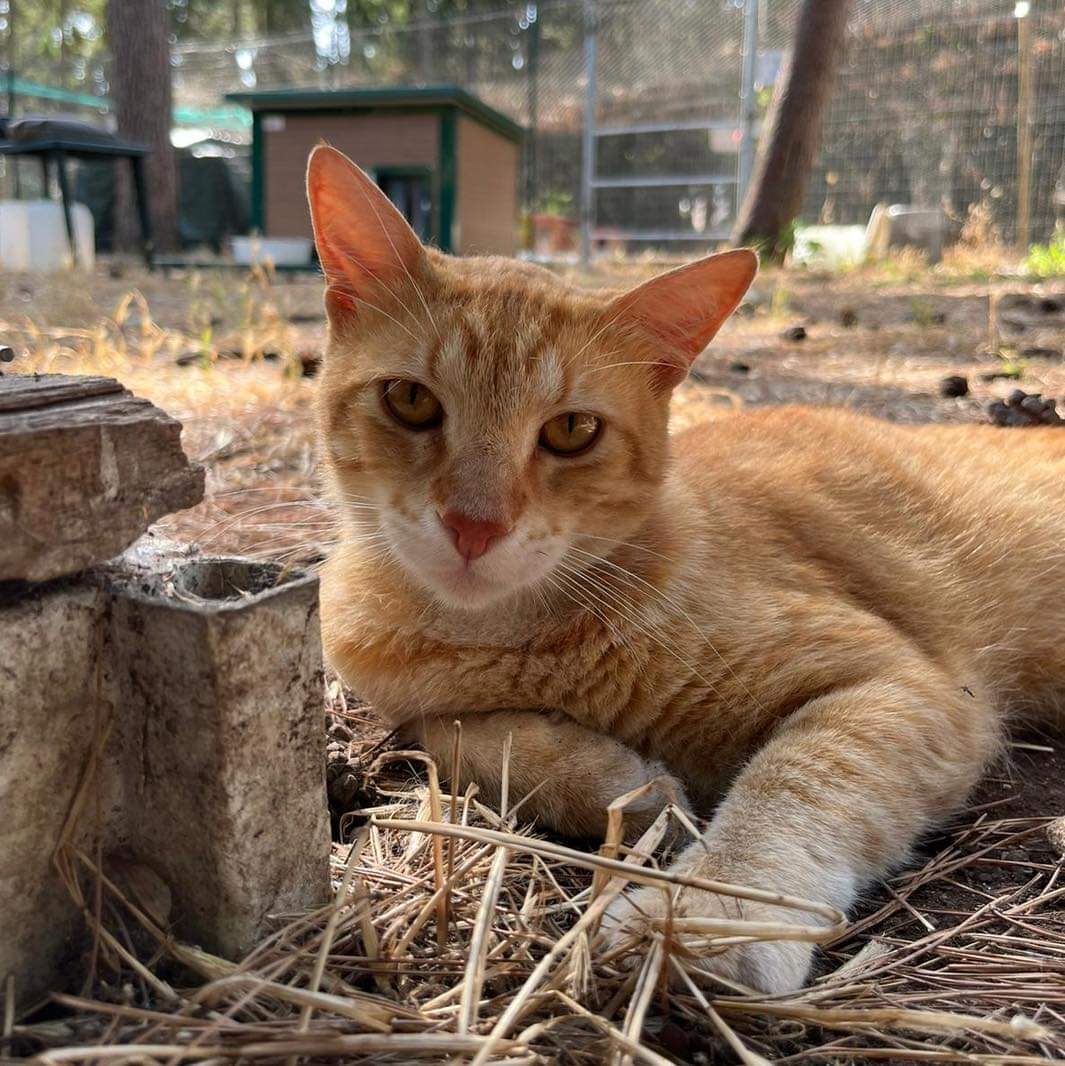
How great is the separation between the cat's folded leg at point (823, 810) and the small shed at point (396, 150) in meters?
9.99

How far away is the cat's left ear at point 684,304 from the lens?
2037 mm

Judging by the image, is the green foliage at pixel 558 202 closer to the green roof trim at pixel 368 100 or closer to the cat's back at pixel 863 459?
the green roof trim at pixel 368 100

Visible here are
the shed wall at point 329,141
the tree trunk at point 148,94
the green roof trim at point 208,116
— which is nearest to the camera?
the shed wall at point 329,141

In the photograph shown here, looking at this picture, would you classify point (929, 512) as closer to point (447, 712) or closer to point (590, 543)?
point (590, 543)

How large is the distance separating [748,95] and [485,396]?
40.8 ft

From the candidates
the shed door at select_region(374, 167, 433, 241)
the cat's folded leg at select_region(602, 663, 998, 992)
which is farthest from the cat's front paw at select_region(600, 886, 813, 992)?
the shed door at select_region(374, 167, 433, 241)

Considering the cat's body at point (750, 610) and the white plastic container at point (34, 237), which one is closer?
the cat's body at point (750, 610)

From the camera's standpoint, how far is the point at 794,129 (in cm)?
1024

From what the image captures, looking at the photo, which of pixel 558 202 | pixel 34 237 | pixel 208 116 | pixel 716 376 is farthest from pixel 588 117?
pixel 208 116

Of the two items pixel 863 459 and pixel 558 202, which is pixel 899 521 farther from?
pixel 558 202

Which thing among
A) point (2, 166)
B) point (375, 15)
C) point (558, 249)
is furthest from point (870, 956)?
point (375, 15)

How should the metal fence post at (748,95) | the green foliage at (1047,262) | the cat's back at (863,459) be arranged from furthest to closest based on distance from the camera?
the metal fence post at (748,95) < the green foliage at (1047,262) < the cat's back at (863,459)

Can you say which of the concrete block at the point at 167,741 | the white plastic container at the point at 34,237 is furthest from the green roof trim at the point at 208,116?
the concrete block at the point at 167,741

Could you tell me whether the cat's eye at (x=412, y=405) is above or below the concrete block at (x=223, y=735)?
above
